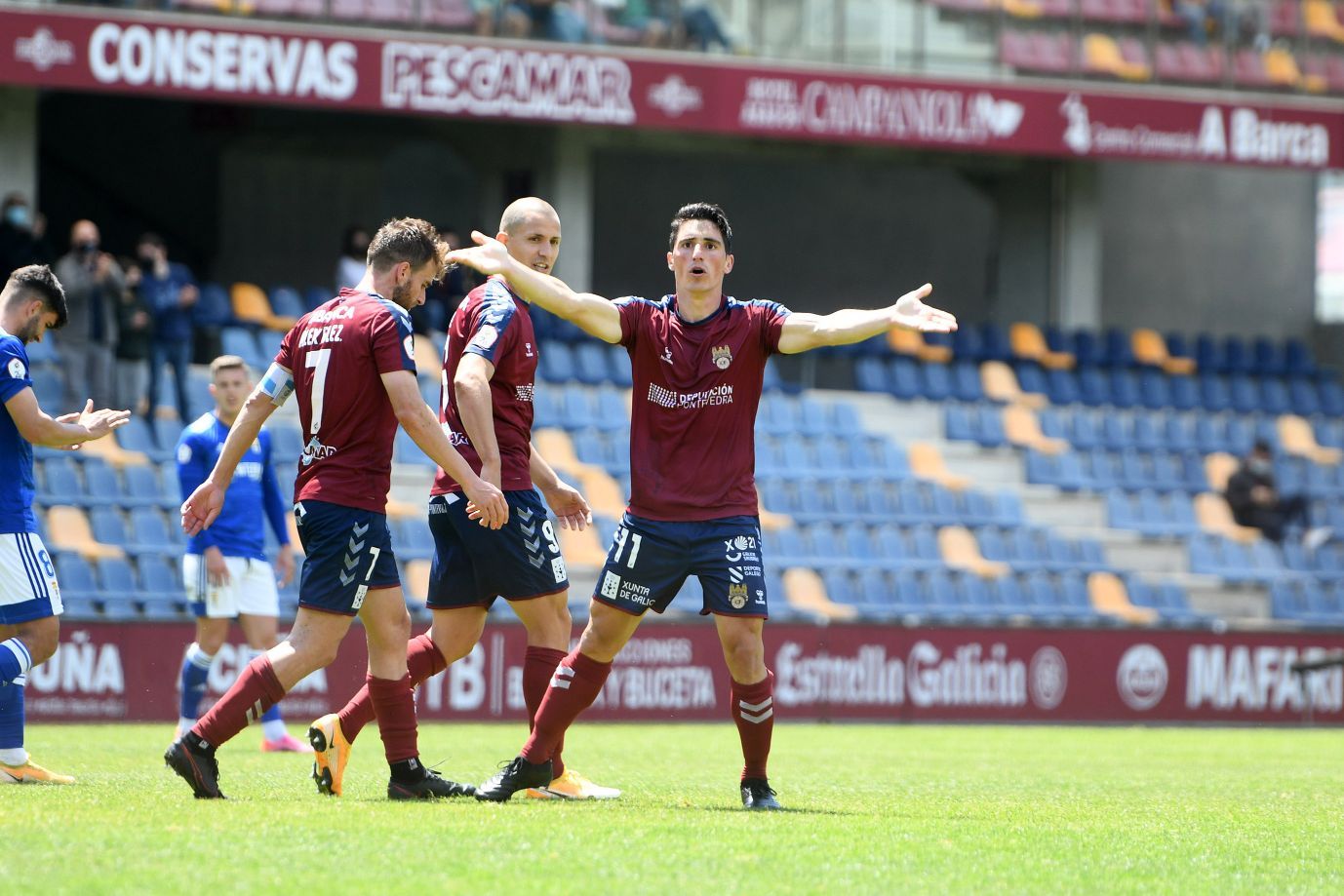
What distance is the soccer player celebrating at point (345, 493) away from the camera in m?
7.36

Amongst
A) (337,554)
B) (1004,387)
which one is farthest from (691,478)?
(1004,387)

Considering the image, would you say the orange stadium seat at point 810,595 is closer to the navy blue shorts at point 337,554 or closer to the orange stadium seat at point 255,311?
the orange stadium seat at point 255,311

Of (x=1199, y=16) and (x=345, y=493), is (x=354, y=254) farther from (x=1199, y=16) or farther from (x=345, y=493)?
(x=345, y=493)

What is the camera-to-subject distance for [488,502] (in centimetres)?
730

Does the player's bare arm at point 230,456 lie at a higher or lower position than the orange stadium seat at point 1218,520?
lower

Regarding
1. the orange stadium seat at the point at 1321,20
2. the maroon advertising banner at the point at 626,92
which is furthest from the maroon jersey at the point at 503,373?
the orange stadium seat at the point at 1321,20

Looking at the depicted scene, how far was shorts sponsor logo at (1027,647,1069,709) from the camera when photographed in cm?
1783

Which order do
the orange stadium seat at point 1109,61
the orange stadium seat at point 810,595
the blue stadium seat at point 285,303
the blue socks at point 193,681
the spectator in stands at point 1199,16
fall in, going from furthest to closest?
the spectator in stands at point 1199,16
the orange stadium seat at point 1109,61
the blue stadium seat at point 285,303
the orange stadium seat at point 810,595
the blue socks at point 193,681

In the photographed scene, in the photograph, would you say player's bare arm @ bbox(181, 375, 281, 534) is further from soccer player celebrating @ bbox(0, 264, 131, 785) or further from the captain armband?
soccer player celebrating @ bbox(0, 264, 131, 785)

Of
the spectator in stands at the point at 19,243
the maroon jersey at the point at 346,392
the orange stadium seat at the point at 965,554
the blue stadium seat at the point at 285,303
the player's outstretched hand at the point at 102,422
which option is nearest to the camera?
the maroon jersey at the point at 346,392

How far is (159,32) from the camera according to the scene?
19812mm

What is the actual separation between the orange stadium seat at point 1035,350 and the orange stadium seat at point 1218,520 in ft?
8.35

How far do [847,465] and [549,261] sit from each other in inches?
549

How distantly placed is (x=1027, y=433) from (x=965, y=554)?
3.13 metres
